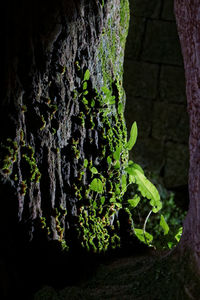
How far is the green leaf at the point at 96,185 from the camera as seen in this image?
1474 millimetres

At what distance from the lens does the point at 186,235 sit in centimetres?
128

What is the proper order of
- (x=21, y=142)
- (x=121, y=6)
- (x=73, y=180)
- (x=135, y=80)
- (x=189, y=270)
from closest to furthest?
1. (x=189, y=270)
2. (x=21, y=142)
3. (x=73, y=180)
4. (x=121, y=6)
5. (x=135, y=80)

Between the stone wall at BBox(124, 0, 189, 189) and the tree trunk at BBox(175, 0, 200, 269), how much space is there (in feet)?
10.3

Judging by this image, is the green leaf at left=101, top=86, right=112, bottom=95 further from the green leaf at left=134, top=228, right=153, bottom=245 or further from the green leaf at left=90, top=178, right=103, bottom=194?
the green leaf at left=134, top=228, right=153, bottom=245

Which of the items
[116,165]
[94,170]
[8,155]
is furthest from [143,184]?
[8,155]

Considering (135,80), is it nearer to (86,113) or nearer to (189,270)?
(86,113)

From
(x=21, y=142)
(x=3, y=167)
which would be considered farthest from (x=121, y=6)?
(x=3, y=167)

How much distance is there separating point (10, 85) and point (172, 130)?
3.41 metres

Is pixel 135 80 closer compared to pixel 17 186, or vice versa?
pixel 17 186

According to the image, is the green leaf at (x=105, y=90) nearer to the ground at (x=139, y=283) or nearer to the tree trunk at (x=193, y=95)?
the tree trunk at (x=193, y=95)

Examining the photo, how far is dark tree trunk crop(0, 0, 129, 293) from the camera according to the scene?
4.17 ft

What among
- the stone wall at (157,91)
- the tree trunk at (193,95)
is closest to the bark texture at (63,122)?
the tree trunk at (193,95)

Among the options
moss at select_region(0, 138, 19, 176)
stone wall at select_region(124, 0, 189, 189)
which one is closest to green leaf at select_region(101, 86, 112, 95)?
moss at select_region(0, 138, 19, 176)

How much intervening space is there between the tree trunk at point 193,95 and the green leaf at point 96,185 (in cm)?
39
